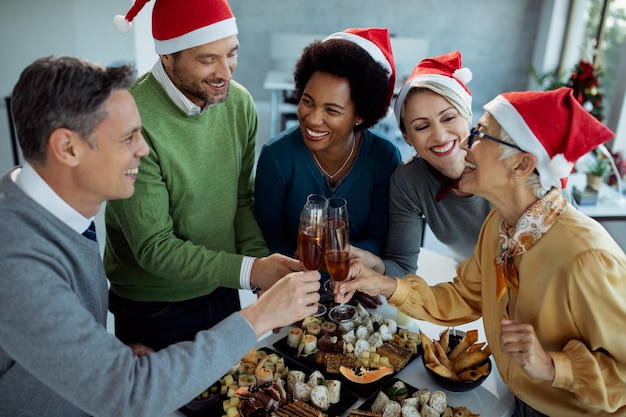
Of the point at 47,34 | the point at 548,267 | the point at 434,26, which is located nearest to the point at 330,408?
the point at 548,267

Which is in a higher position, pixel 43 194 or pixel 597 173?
pixel 43 194

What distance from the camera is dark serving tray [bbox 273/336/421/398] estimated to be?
1549 millimetres

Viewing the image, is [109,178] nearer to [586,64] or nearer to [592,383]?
[592,383]

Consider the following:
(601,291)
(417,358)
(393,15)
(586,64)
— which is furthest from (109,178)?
(393,15)

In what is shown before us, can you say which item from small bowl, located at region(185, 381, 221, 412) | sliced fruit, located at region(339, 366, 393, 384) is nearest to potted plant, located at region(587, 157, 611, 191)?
sliced fruit, located at region(339, 366, 393, 384)

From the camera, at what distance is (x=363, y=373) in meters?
1.60

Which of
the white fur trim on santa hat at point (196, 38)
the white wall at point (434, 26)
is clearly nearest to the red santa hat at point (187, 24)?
the white fur trim on santa hat at point (196, 38)

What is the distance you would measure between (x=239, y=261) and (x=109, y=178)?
1.89 ft

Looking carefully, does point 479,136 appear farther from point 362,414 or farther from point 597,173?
point 597,173

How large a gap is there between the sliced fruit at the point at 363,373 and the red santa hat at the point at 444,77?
0.94m

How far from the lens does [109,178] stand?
127cm

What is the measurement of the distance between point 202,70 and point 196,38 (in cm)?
10

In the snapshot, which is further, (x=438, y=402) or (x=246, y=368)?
(x=246, y=368)

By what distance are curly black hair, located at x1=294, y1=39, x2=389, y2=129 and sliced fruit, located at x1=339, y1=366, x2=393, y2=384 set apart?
94cm
